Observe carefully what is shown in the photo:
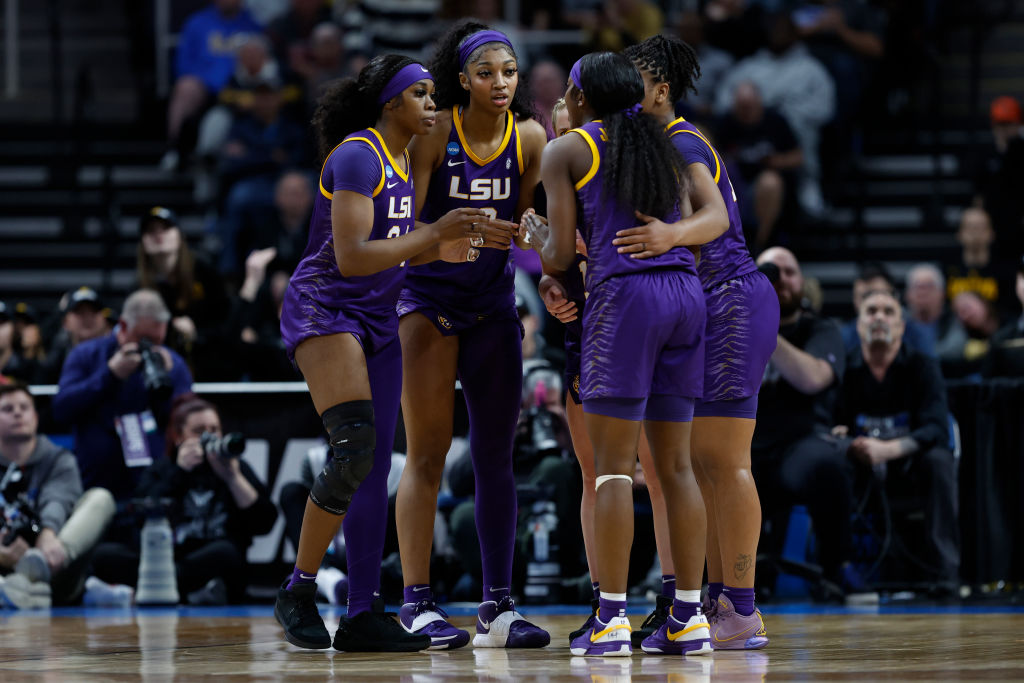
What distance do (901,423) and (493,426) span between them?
350 centimetres

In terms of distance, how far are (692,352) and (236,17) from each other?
934 cm

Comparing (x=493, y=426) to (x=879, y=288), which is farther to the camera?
(x=879, y=288)

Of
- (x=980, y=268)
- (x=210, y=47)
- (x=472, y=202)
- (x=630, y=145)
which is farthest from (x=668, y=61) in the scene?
(x=210, y=47)

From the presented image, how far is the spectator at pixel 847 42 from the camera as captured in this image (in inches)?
490

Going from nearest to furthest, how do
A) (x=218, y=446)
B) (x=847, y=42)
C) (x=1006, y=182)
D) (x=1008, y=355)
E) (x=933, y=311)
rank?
(x=218, y=446) → (x=1008, y=355) → (x=933, y=311) → (x=1006, y=182) → (x=847, y=42)

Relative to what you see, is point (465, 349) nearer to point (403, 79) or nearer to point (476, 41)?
point (403, 79)

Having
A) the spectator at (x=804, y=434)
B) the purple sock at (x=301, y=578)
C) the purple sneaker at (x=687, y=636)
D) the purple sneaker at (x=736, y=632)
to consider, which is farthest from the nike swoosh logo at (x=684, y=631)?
the spectator at (x=804, y=434)

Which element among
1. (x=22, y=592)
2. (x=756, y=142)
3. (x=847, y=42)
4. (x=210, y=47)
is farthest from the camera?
(x=210, y=47)

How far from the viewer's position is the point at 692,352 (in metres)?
4.96

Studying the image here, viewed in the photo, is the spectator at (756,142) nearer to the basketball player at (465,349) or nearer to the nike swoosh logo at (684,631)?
the basketball player at (465,349)

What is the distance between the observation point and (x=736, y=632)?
524 centimetres

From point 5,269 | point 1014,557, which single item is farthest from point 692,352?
point 5,269

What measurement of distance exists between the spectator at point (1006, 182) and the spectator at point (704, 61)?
2.31m

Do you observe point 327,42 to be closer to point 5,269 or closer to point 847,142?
point 5,269
